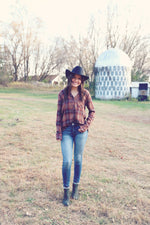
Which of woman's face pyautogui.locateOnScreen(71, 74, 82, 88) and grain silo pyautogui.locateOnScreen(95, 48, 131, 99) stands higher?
grain silo pyautogui.locateOnScreen(95, 48, 131, 99)

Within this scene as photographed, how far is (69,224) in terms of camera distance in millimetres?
2764

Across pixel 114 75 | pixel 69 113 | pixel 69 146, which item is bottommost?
pixel 69 146

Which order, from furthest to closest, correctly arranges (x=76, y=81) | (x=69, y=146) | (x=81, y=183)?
(x=81, y=183), (x=76, y=81), (x=69, y=146)

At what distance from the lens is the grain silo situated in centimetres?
2539

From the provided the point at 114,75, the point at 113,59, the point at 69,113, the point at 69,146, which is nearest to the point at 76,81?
the point at 69,113

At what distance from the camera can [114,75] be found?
25391 mm

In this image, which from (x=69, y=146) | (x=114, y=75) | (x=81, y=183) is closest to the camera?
(x=69, y=146)

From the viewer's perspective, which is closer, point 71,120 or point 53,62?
point 71,120

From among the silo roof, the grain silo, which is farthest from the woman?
the silo roof

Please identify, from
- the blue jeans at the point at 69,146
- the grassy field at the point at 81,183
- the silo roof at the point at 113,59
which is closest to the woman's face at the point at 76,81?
the blue jeans at the point at 69,146

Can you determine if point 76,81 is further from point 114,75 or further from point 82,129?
point 114,75

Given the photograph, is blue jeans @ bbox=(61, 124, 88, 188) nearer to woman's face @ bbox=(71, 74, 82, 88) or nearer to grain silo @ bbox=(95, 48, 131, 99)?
woman's face @ bbox=(71, 74, 82, 88)

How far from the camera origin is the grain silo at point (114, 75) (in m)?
25.4

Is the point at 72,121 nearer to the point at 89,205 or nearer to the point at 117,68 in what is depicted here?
the point at 89,205
